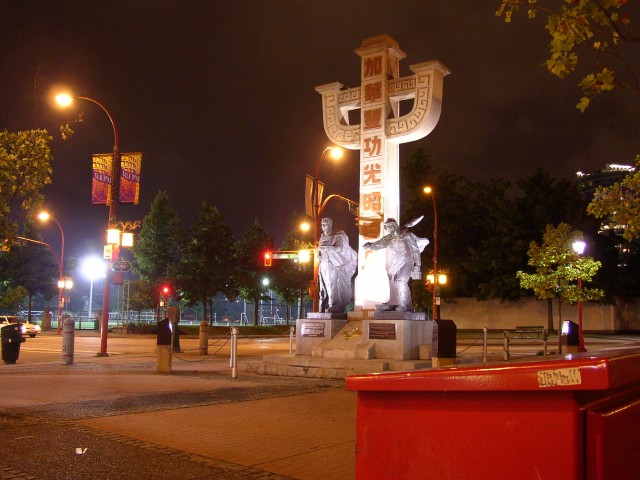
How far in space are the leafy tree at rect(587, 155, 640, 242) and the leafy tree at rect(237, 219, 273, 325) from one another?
4498cm

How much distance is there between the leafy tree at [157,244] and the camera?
55.8 meters

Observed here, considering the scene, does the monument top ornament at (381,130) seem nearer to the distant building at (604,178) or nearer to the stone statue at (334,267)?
the stone statue at (334,267)

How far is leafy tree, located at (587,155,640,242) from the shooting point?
35.3 feet

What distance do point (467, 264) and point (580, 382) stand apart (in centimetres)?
5049

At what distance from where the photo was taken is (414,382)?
281 cm

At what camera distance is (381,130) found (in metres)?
18.2

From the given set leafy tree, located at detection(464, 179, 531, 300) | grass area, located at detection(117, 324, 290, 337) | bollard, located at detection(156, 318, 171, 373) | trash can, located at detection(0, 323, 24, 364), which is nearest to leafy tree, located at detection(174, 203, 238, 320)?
grass area, located at detection(117, 324, 290, 337)

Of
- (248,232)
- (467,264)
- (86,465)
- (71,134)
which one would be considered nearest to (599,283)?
(467,264)

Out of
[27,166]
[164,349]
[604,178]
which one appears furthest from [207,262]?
[604,178]

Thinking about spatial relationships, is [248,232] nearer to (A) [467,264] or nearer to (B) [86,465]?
(A) [467,264]

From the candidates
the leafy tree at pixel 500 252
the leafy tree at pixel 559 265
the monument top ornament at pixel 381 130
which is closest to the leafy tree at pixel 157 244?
the leafy tree at pixel 500 252

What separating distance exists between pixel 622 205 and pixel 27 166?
10.3 meters

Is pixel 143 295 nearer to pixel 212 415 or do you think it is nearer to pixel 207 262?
pixel 207 262

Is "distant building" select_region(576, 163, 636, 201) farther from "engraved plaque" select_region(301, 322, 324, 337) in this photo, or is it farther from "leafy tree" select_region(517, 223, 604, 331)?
"engraved plaque" select_region(301, 322, 324, 337)
